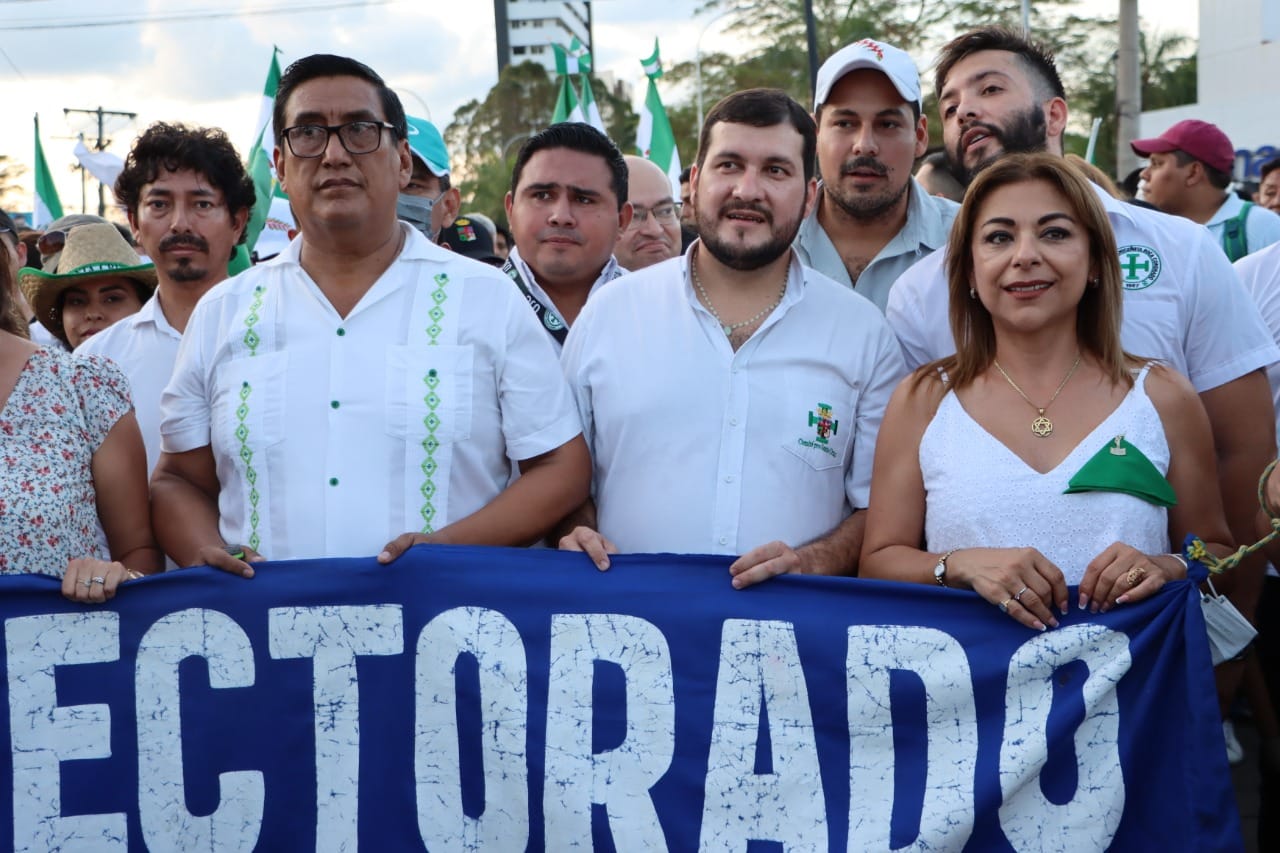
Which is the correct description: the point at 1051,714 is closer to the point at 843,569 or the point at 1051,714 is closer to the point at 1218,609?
the point at 1218,609

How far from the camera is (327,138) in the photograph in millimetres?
3461

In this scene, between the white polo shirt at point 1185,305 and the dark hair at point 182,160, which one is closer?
the white polo shirt at point 1185,305

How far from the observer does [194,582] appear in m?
3.28

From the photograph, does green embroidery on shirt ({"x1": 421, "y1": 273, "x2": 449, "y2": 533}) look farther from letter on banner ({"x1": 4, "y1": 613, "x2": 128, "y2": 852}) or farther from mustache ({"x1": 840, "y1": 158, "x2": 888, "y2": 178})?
mustache ({"x1": 840, "y1": 158, "x2": 888, "y2": 178})

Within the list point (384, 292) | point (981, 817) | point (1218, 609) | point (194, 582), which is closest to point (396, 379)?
point (384, 292)

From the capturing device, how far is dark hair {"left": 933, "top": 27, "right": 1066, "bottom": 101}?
4.62 metres

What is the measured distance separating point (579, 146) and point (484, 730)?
2.28m

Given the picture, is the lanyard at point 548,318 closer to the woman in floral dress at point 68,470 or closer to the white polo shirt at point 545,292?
the white polo shirt at point 545,292

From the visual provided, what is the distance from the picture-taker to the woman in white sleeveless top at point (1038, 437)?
3102 millimetres

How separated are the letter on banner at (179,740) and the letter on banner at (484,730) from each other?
1.34ft

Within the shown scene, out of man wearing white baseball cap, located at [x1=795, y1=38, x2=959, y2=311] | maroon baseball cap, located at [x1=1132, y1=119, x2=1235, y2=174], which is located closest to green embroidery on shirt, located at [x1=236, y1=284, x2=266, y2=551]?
man wearing white baseball cap, located at [x1=795, y1=38, x2=959, y2=311]

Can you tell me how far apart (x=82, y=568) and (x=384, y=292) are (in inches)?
37.8

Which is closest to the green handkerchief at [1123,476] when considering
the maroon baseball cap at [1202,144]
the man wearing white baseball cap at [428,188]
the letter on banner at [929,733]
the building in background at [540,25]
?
the letter on banner at [929,733]

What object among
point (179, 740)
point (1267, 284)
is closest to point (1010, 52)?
point (1267, 284)
